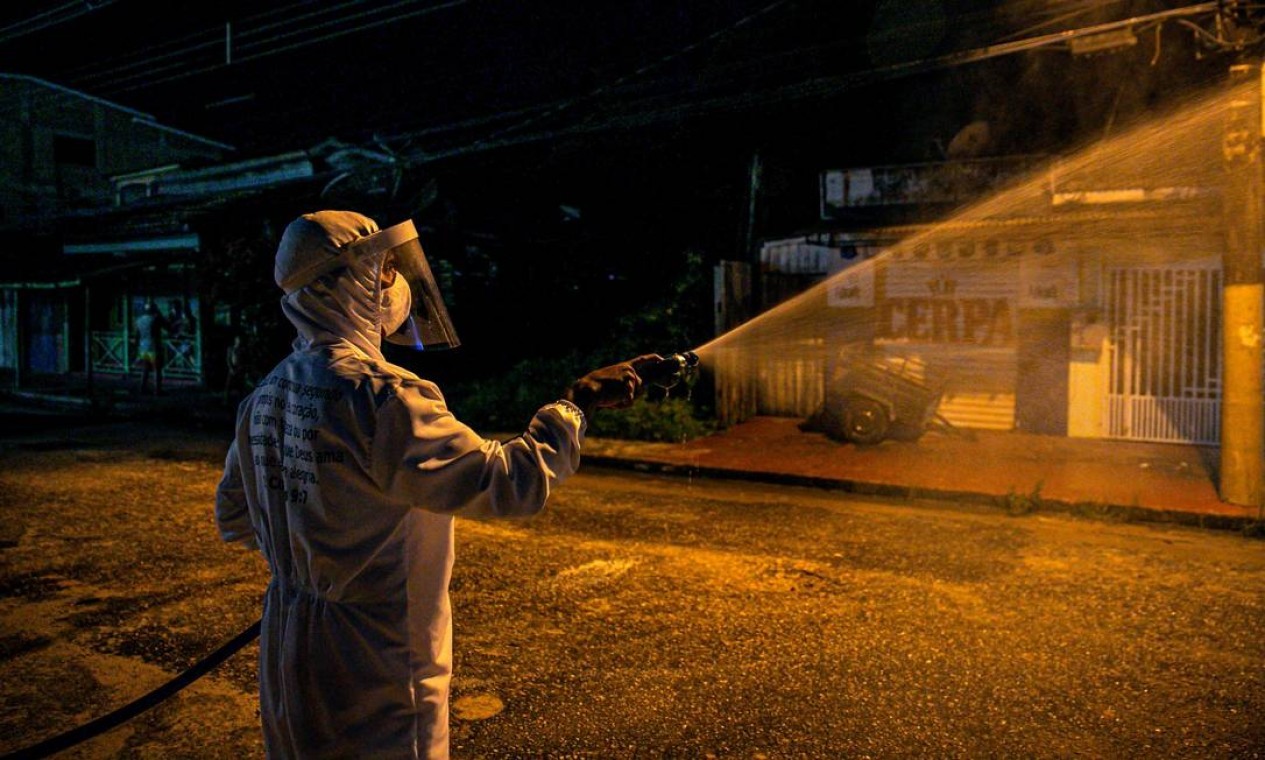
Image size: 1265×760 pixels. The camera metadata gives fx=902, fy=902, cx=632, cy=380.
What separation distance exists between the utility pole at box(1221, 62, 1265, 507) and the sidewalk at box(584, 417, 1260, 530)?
45 centimetres

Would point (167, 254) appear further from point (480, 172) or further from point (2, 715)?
point (2, 715)

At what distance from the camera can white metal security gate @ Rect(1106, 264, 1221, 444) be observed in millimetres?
11227

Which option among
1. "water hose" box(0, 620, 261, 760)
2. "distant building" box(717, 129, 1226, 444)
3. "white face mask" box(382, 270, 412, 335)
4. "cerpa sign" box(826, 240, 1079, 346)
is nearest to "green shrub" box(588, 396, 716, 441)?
"distant building" box(717, 129, 1226, 444)

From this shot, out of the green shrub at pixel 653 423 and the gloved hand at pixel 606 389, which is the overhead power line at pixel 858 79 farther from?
the gloved hand at pixel 606 389

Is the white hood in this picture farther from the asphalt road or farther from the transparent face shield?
the asphalt road

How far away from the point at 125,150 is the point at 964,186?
91.0 feet

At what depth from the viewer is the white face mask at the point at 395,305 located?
2.43 meters

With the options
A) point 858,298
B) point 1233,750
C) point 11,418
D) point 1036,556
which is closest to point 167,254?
point 11,418

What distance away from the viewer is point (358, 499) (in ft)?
6.84

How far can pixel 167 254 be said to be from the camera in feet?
72.1

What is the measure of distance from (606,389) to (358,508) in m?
0.67

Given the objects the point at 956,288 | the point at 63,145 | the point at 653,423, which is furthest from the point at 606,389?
the point at 63,145

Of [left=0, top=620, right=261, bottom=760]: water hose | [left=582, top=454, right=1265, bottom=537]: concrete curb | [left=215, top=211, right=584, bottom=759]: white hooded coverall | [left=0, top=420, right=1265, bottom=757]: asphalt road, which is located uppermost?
Answer: [left=215, top=211, right=584, bottom=759]: white hooded coverall

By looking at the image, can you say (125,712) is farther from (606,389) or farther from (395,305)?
(606,389)
